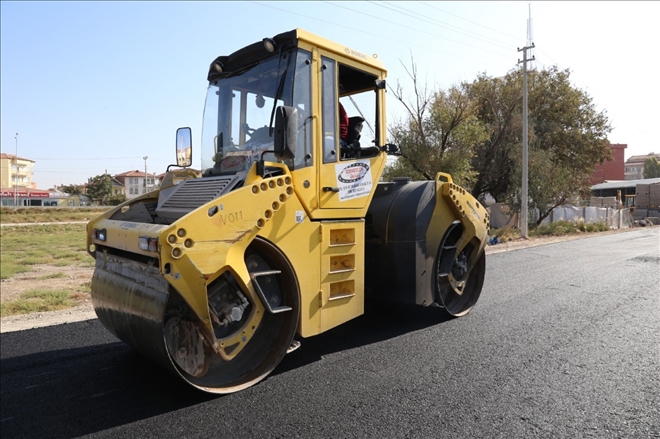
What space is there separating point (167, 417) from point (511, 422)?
7.57 feet

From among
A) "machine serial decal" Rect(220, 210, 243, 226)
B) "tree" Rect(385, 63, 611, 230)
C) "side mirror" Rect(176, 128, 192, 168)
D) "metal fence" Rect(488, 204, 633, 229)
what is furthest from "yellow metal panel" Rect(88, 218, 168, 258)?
"metal fence" Rect(488, 204, 633, 229)

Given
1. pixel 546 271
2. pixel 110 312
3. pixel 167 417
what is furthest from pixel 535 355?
pixel 546 271

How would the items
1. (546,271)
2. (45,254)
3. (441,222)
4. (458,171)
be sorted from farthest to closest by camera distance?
(458,171), (45,254), (546,271), (441,222)

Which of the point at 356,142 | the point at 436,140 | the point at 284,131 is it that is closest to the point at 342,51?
the point at 356,142

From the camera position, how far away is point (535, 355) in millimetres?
4359

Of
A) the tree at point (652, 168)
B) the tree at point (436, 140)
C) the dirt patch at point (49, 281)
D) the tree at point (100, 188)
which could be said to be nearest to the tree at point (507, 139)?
the tree at point (436, 140)

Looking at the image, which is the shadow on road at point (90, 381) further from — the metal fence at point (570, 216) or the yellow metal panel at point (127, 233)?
the metal fence at point (570, 216)

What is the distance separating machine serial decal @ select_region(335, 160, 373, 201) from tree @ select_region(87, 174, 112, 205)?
74452mm

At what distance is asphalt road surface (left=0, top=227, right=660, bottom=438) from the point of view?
3.08m

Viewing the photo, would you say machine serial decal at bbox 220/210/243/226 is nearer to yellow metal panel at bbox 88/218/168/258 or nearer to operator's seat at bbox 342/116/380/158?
yellow metal panel at bbox 88/218/168/258

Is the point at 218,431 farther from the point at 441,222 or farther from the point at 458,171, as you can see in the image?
the point at 458,171

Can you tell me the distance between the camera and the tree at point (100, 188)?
7156 centimetres

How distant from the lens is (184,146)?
15.4 feet

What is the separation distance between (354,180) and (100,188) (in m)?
76.0
